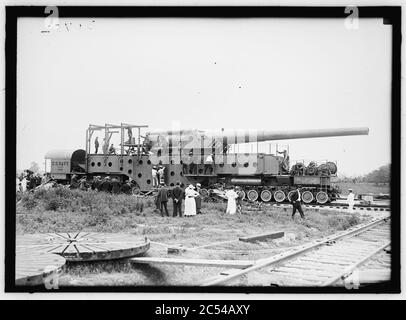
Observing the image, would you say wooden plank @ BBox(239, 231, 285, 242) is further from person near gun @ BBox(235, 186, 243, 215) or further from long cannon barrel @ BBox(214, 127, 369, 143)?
long cannon barrel @ BBox(214, 127, 369, 143)

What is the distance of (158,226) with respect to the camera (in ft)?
16.7

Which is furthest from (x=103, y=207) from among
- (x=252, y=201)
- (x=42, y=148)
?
(x=252, y=201)

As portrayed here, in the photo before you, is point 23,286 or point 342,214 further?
point 342,214

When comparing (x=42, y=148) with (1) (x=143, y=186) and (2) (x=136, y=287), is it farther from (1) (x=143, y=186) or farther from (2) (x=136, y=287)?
(2) (x=136, y=287)

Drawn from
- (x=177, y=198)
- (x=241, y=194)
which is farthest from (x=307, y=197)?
(x=177, y=198)

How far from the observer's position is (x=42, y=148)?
16.2ft

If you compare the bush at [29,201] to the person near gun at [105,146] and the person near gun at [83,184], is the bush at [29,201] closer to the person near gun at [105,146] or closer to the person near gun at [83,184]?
the person near gun at [83,184]

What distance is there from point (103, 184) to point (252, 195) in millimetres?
1771

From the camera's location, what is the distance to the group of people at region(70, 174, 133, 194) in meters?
5.55

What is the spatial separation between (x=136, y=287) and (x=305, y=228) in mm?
1904

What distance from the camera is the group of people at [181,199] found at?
5290 mm

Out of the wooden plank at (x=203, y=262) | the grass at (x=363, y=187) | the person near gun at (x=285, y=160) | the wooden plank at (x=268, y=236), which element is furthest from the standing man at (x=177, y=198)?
the grass at (x=363, y=187)

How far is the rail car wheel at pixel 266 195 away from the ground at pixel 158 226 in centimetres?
12
